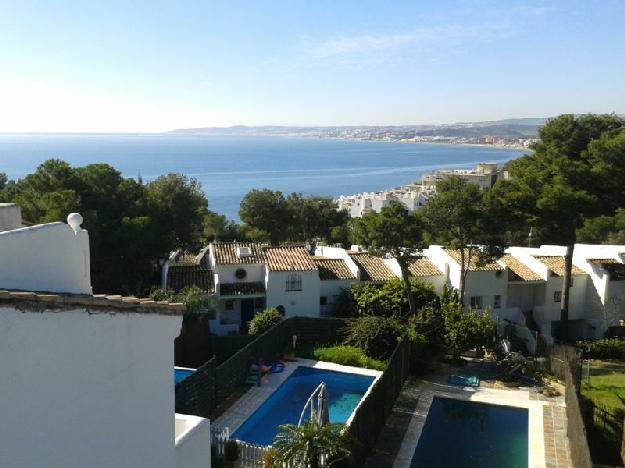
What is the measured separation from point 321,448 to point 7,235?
849 cm

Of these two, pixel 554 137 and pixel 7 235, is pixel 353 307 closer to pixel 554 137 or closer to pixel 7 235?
pixel 554 137

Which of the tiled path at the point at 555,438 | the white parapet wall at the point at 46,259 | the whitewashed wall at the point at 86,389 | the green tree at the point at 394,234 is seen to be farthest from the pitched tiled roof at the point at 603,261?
the white parapet wall at the point at 46,259

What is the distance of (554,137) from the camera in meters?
26.8

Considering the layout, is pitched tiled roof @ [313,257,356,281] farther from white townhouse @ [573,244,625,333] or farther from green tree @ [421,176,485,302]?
white townhouse @ [573,244,625,333]

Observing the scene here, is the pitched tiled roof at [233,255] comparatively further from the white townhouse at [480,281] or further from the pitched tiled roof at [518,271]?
the pitched tiled roof at [518,271]

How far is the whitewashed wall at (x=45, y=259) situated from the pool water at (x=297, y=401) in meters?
10.7

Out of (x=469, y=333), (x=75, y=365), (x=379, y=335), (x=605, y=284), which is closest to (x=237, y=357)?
(x=379, y=335)

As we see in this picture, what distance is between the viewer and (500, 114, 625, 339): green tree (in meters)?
23.8

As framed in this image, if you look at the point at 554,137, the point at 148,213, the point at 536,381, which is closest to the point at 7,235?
the point at 536,381

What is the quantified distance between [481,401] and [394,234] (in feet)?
26.1

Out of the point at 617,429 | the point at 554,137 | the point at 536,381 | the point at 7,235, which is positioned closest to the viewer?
the point at 7,235

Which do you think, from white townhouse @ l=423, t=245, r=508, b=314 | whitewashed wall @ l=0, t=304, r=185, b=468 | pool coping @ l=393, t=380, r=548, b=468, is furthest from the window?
whitewashed wall @ l=0, t=304, r=185, b=468

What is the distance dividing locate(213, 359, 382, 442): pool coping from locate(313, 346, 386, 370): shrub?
0.19m

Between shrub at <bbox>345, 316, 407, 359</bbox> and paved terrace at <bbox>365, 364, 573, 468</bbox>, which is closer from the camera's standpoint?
paved terrace at <bbox>365, 364, 573, 468</bbox>
